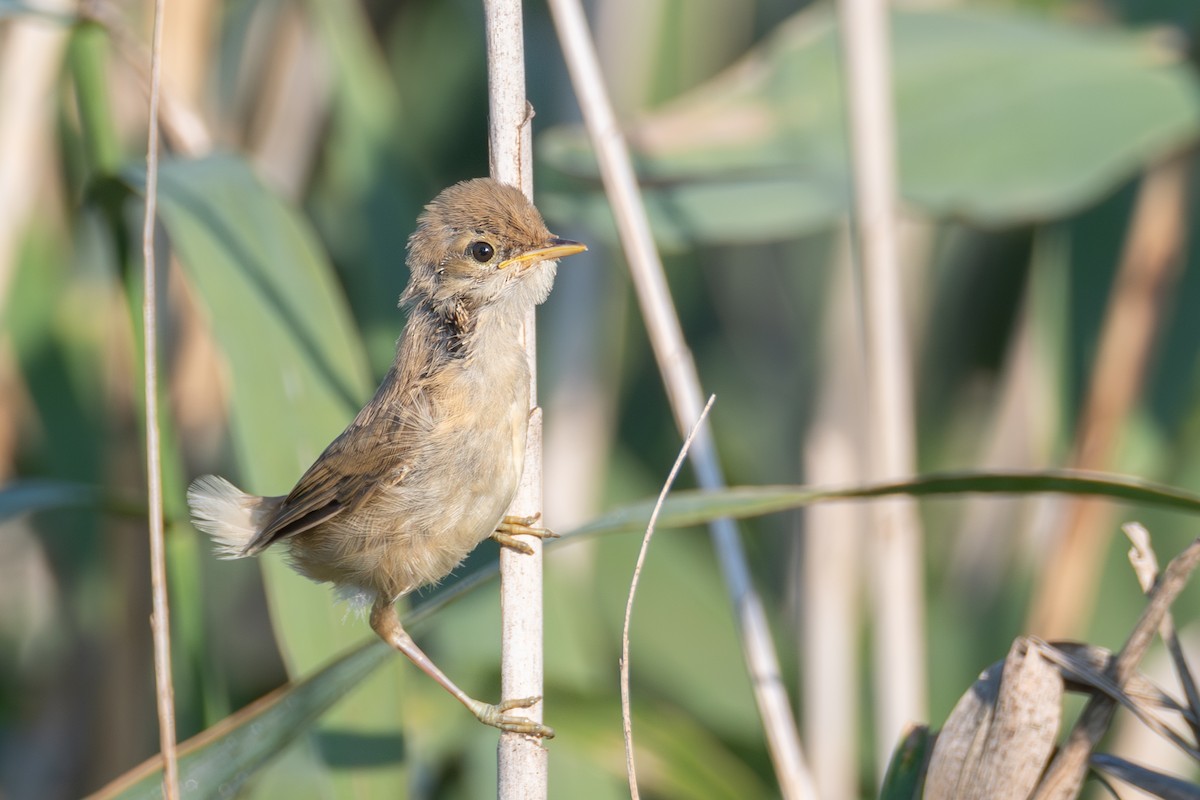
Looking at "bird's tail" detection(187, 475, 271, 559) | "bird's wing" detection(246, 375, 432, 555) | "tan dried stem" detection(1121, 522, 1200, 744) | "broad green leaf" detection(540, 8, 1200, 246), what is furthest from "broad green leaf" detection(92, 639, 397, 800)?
"broad green leaf" detection(540, 8, 1200, 246)

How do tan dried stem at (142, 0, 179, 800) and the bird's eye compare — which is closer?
tan dried stem at (142, 0, 179, 800)

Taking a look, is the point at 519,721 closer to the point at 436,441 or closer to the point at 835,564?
the point at 436,441

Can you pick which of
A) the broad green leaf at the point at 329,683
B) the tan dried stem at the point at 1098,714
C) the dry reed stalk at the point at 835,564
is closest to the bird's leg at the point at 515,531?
the broad green leaf at the point at 329,683

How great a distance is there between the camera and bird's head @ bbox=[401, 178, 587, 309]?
6.23 feet

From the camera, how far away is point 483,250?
1946 millimetres

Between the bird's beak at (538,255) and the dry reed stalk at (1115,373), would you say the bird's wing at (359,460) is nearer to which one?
the bird's beak at (538,255)

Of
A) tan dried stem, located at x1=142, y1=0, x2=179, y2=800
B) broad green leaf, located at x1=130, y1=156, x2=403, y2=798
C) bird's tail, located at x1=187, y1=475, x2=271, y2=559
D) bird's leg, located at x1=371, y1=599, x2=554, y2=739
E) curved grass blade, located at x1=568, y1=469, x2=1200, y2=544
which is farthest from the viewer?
bird's tail, located at x1=187, y1=475, x2=271, y2=559

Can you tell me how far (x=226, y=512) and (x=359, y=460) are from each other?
0.29 metres

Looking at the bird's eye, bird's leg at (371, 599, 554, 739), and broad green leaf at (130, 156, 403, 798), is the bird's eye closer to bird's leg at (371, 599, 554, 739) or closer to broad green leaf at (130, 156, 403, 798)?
broad green leaf at (130, 156, 403, 798)

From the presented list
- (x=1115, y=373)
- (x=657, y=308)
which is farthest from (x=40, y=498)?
(x=1115, y=373)

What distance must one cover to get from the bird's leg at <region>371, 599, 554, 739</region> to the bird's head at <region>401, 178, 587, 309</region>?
1.72ft

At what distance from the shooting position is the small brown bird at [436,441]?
6.24 ft

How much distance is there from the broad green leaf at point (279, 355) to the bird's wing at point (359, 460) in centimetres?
4

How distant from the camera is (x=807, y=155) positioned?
9.06 ft
